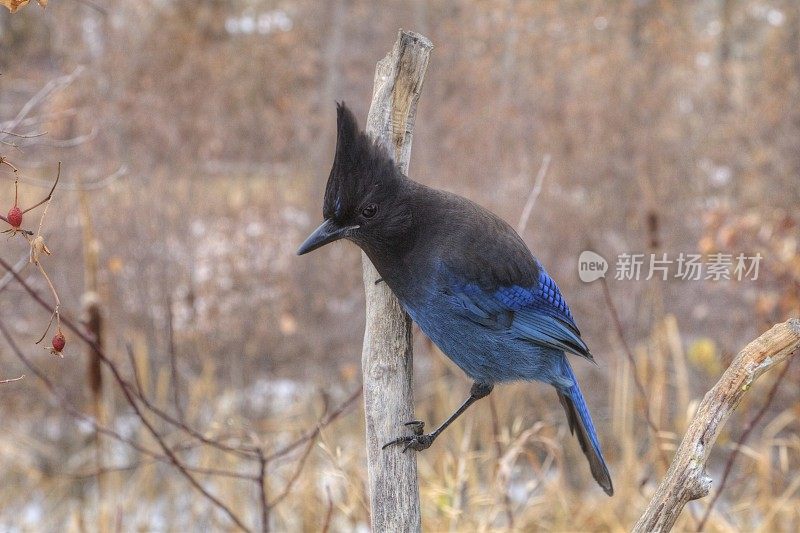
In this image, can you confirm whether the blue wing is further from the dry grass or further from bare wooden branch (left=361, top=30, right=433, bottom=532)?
the dry grass

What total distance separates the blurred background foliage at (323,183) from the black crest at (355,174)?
2.39m

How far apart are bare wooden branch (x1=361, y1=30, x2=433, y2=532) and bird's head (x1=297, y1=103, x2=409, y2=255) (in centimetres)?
8

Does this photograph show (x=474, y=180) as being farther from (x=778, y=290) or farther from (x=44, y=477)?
(x=44, y=477)

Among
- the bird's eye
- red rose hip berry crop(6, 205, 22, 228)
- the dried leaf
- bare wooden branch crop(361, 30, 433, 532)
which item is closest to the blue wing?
bare wooden branch crop(361, 30, 433, 532)

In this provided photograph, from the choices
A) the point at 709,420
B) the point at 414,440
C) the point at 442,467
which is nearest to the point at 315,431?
the point at 414,440

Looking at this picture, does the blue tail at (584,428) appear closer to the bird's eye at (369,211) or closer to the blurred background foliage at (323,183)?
the bird's eye at (369,211)

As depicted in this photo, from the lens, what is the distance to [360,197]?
189cm

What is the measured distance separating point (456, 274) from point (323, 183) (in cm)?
444

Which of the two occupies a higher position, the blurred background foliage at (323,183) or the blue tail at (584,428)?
the blurred background foliage at (323,183)

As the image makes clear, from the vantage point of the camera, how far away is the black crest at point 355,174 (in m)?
1.78

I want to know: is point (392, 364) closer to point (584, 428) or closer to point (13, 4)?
point (584, 428)

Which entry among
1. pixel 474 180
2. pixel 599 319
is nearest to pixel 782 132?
pixel 599 319

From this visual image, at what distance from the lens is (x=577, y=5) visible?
7.58m

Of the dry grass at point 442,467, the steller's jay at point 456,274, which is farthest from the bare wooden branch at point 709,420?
the dry grass at point 442,467
